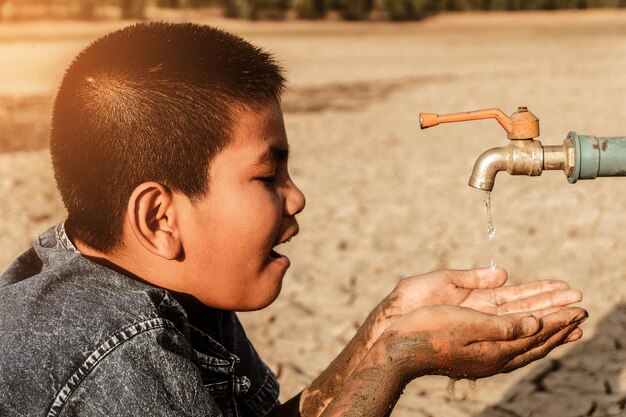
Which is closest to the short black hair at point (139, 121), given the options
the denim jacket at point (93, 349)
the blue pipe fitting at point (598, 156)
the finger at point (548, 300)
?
the denim jacket at point (93, 349)

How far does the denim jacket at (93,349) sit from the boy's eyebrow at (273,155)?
0.40 meters

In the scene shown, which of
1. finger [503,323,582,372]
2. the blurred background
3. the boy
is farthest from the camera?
the blurred background

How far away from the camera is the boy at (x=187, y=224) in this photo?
1784mm

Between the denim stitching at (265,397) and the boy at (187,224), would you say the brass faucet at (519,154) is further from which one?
the denim stitching at (265,397)

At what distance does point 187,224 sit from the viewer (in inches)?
75.9

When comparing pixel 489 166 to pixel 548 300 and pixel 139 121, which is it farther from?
pixel 139 121

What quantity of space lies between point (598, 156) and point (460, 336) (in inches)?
20.7

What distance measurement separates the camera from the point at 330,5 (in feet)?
127

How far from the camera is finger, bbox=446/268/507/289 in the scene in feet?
7.98

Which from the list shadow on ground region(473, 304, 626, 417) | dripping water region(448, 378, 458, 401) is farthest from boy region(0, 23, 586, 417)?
shadow on ground region(473, 304, 626, 417)

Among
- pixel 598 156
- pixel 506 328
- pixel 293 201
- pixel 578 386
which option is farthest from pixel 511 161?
pixel 578 386

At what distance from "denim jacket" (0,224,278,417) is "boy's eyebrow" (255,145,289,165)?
1.30 feet

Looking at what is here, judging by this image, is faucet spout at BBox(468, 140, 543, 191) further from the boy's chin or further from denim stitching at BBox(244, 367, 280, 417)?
denim stitching at BBox(244, 367, 280, 417)

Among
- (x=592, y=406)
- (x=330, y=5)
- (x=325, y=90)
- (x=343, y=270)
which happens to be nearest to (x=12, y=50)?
(x=325, y=90)
